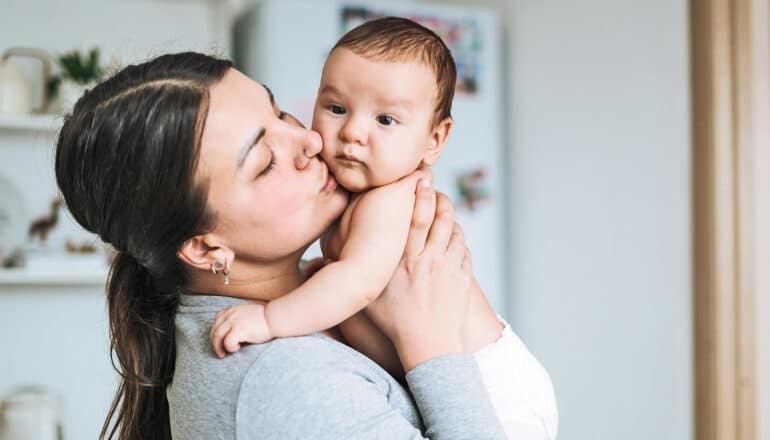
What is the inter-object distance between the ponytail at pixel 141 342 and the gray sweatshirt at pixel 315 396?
13 centimetres

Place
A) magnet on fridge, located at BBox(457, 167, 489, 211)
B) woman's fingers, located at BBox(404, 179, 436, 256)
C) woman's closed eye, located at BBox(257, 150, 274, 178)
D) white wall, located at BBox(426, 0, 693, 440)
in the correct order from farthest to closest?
1. magnet on fridge, located at BBox(457, 167, 489, 211)
2. white wall, located at BBox(426, 0, 693, 440)
3. woman's fingers, located at BBox(404, 179, 436, 256)
4. woman's closed eye, located at BBox(257, 150, 274, 178)

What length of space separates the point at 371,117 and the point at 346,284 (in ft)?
0.85

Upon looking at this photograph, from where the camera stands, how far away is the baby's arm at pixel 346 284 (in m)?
1.00

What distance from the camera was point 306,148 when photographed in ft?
3.54

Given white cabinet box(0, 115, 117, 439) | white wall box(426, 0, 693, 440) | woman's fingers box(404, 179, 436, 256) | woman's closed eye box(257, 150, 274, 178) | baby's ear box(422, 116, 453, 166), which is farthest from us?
white cabinet box(0, 115, 117, 439)

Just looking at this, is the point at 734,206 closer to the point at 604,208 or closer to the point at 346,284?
the point at 604,208

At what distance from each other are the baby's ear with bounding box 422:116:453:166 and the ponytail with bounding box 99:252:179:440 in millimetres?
417

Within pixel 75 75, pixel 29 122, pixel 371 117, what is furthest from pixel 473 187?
pixel 371 117

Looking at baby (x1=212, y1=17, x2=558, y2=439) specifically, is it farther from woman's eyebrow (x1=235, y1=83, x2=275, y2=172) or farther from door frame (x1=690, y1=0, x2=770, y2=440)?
door frame (x1=690, y1=0, x2=770, y2=440)

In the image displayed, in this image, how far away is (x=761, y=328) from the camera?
2.21m

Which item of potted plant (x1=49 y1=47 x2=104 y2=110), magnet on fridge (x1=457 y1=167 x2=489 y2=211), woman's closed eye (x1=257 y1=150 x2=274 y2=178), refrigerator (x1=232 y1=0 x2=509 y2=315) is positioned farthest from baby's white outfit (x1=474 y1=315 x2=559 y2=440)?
potted plant (x1=49 y1=47 x2=104 y2=110)

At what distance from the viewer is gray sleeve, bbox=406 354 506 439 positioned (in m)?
0.96

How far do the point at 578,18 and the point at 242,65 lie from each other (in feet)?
4.11

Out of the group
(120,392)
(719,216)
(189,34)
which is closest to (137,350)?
(120,392)
